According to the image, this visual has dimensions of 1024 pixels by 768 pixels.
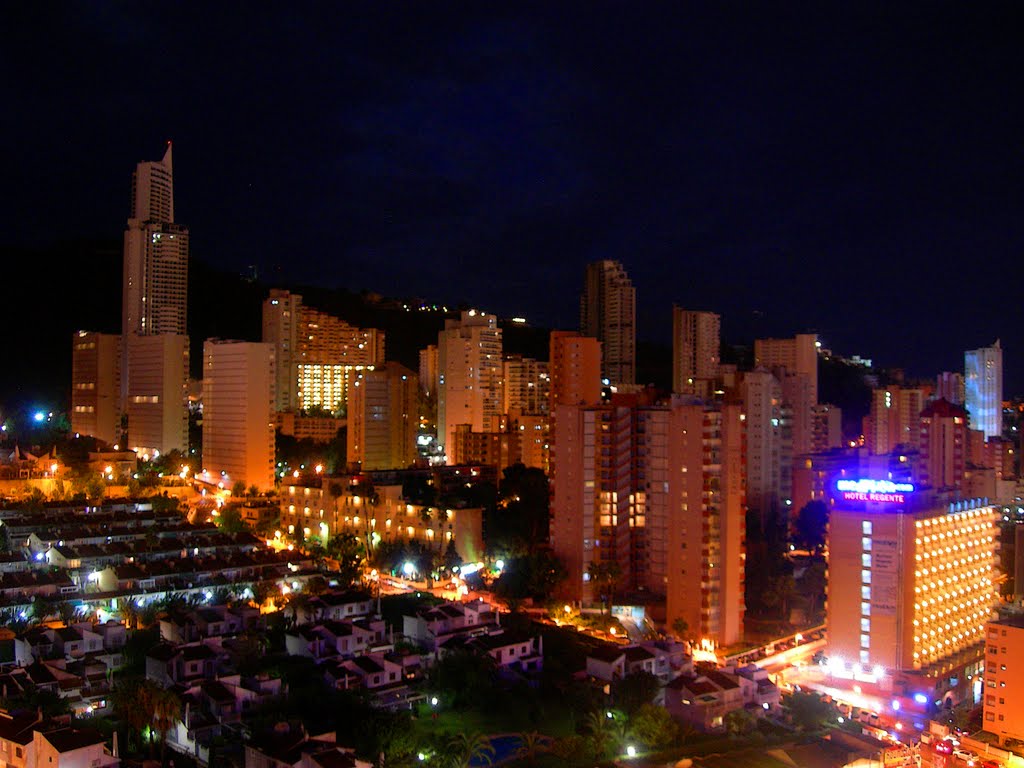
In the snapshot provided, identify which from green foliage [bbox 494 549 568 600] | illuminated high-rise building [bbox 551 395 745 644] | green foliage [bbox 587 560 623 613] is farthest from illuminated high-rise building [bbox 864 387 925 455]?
green foliage [bbox 494 549 568 600]

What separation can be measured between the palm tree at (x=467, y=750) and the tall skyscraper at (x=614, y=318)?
22.1m

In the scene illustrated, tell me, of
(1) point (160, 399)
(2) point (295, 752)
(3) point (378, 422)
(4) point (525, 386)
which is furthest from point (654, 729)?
(4) point (525, 386)

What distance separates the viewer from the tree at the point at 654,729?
773 centimetres

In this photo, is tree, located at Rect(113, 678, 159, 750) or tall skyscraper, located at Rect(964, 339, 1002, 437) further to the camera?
tall skyscraper, located at Rect(964, 339, 1002, 437)

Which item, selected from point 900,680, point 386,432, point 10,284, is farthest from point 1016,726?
point 10,284

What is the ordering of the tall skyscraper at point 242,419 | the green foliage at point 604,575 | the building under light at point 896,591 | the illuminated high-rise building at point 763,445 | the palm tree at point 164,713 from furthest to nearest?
1. the tall skyscraper at point 242,419
2. the illuminated high-rise building at point 763,445
3. the green foliage at point 604,575
4. the building under light at point 896,591
5. the palm tree at point 164,713

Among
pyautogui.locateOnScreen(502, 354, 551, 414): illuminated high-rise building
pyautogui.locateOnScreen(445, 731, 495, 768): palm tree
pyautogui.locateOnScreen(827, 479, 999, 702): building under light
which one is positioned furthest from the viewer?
pyautogui.locateOnScreen(502, 354, 551, 414): illuminated high-rise building

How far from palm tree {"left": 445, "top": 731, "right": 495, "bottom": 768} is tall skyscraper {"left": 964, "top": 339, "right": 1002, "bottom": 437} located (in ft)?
74.4

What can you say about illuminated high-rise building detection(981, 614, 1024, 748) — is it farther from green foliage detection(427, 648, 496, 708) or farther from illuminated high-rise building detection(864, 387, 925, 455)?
illuminated high-rise building detection(864, 387, 925, 455)

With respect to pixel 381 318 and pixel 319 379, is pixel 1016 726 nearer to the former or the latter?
pixel 319 379

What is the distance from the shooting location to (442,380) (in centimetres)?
2233

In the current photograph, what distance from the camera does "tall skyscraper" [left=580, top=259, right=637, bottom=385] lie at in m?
29.1

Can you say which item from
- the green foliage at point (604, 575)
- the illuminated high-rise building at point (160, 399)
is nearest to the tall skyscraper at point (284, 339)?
the illuminated high-rise building at point (160, 399)

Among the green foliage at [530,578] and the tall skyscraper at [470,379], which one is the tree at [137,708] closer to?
the green foliage at [530,578]
